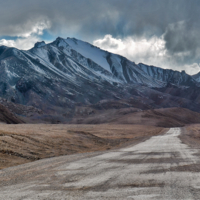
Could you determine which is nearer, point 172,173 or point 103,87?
point 172,173

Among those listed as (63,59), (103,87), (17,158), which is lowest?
(17,158)

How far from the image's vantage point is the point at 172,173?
28.3 ft

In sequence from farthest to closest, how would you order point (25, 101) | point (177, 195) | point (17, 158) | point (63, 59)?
point (63, 59), point (25, 101), point (17, 158), point (177, 195)

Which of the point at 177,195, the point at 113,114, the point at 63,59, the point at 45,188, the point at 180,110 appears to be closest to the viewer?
the point at 177,195

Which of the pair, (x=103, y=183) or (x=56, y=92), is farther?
(x=56, y=92)

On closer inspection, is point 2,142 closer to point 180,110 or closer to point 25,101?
point 180,110

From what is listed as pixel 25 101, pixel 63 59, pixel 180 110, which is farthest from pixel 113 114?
pixel 63 59

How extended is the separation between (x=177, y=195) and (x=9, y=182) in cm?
551

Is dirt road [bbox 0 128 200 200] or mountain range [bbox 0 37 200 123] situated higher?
mountain range [bbox 0 37 200 123]

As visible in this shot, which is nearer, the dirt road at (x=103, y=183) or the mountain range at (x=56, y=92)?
the dirt road at (x=103, y=183)

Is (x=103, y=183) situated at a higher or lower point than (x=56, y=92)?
lower

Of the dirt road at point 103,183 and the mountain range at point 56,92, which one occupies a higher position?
the mountain range at point 56,92

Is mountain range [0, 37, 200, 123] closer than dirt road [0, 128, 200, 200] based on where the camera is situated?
No

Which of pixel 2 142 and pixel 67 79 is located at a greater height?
pixel 67 79
